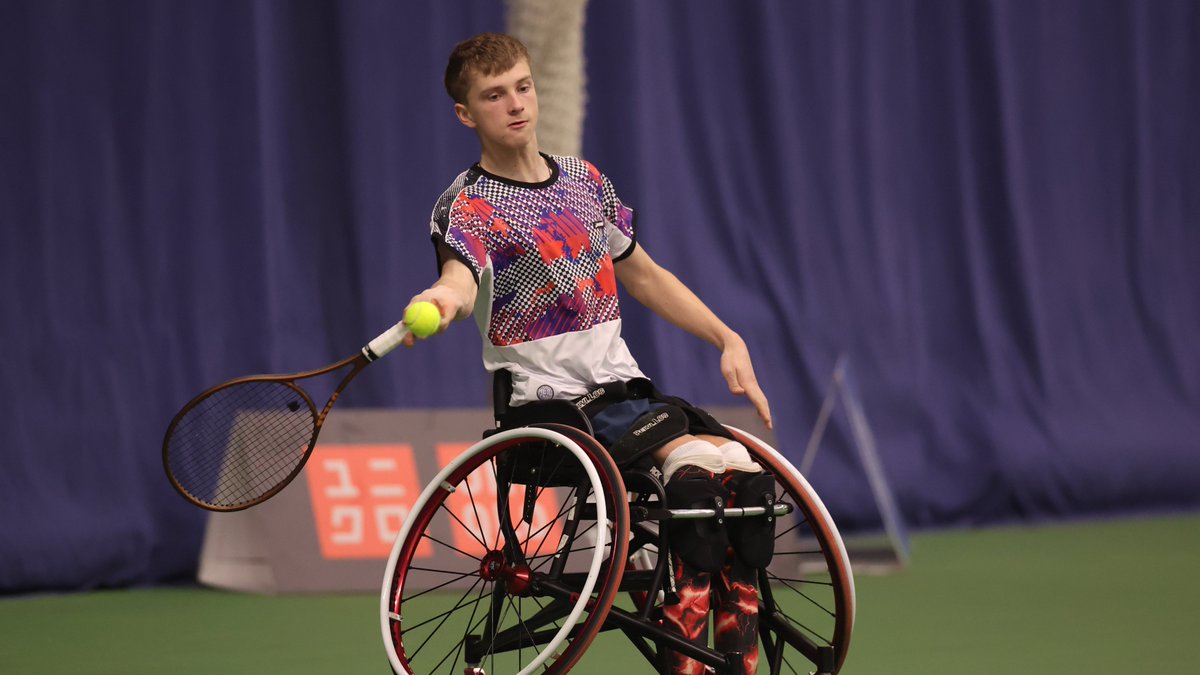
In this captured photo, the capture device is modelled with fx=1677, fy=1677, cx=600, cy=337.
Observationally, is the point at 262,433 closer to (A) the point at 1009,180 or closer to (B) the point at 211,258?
(B) the point at 211,258

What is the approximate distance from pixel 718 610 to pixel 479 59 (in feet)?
3.52

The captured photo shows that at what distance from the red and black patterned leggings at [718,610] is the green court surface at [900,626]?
33.2 inches

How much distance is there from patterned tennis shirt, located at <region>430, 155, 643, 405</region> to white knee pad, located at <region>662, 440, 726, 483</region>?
206mm

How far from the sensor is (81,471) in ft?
16.6

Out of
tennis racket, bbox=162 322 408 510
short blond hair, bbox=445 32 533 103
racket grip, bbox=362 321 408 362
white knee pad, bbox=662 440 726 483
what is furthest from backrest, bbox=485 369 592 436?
tennis racket, bbox=162 322 408 510

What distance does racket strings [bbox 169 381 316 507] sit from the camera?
426cm

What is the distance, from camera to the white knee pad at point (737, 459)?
294 cm

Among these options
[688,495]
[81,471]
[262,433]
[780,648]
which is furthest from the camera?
[81,471]

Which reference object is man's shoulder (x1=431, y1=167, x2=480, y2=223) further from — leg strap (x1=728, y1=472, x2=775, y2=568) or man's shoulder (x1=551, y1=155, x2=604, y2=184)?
leg strap (x1=728, y1=472, x2=775, y2=568)

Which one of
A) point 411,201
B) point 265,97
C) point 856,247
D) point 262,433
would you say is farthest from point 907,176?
point 262,433

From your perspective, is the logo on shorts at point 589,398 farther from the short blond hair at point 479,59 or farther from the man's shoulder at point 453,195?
the short blond hair at point 479,59

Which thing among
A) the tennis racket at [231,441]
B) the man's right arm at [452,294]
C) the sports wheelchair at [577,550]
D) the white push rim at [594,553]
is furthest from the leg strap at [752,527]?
the tennis racket at [231,441]

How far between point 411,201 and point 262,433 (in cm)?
155

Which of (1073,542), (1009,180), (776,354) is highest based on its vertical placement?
(1009,180)
